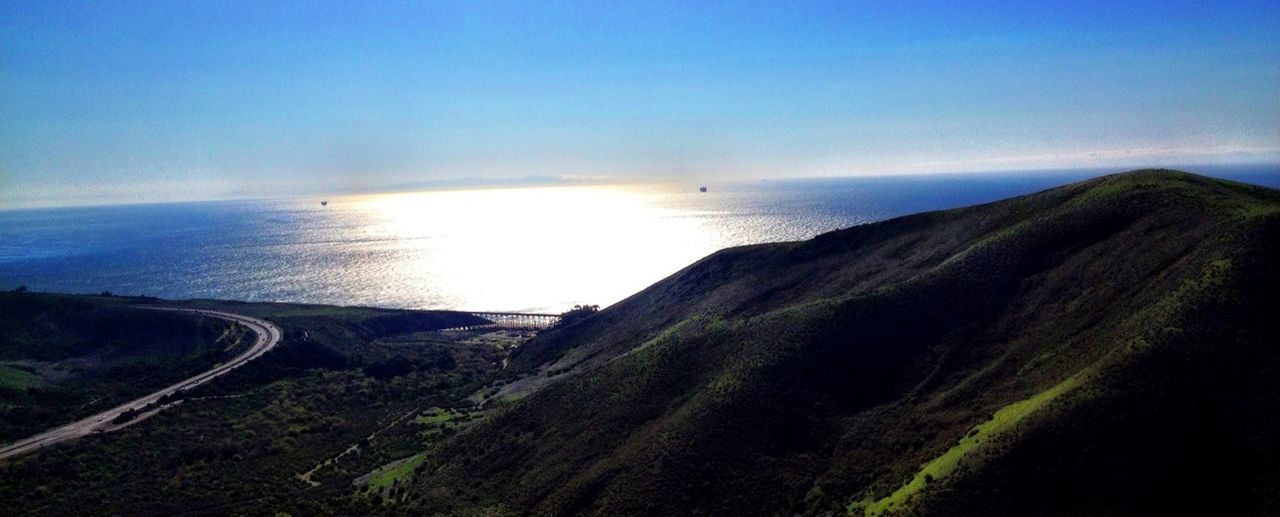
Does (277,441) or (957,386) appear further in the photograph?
(277,441)

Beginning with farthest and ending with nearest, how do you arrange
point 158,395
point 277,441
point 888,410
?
point 158,395, point 277,441, point 888,410

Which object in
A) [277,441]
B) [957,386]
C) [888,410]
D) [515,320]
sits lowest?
[515,320]

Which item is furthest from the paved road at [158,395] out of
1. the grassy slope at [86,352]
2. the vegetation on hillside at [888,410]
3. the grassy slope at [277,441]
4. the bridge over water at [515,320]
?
the bridge over water at [515,320]

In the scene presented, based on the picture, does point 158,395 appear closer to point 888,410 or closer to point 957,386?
point 888,410

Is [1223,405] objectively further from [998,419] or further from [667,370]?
[667,370]

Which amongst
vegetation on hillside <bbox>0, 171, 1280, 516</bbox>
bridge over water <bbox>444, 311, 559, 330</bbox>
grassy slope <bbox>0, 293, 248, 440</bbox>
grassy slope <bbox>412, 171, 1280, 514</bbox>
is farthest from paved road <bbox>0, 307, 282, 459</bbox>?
grassy slope <bbox>412, 171, 1280, 514</bbox>

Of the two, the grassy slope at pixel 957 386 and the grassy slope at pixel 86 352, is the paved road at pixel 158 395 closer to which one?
the grassy slope at pixel 86 352

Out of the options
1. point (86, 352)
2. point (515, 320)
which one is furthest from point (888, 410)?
point (86, 352)
